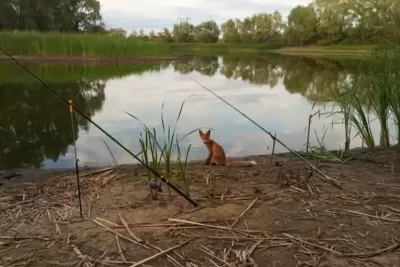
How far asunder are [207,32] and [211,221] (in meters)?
68.1

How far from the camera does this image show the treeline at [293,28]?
50844mm

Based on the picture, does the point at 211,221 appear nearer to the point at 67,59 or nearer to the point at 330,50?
the point at 67,59

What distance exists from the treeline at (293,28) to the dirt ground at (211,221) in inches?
1656

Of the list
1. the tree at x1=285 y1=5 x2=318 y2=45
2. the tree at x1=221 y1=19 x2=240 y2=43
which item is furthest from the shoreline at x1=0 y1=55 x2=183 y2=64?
the tree at x1=221 y1=19 x2=240 y2=43

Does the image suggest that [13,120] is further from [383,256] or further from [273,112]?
[383,256]

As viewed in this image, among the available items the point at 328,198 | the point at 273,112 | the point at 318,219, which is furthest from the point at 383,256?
the point at 273,112

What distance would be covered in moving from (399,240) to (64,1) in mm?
41248

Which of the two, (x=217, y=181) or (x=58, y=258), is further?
(x=217, y=181)

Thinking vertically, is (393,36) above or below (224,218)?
above

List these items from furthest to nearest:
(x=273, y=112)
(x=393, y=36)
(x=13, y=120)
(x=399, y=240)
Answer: (x=273, y=112) → (x=13, y=120) → (x=393, y=36) → (x=399, y=240)

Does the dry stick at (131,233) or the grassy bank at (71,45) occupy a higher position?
the grassy bank at (71,45)

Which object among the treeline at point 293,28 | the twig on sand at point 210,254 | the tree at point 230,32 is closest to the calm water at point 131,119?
the twig on sand at point 210,254

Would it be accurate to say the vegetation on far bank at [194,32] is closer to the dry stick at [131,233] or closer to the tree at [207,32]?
the tree at [207,32]

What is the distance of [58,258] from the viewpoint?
1.98 meters
